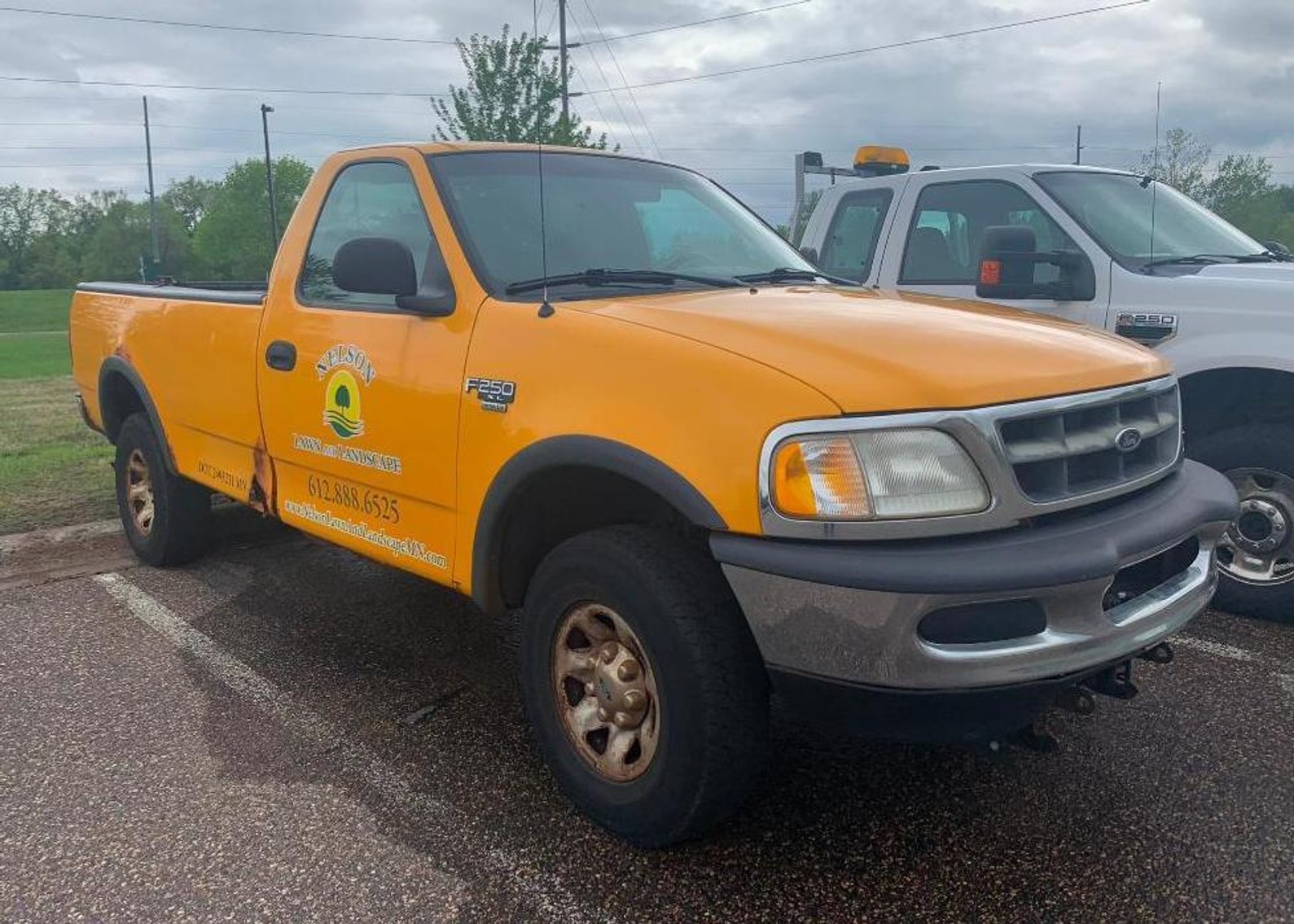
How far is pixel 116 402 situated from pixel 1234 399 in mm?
5444

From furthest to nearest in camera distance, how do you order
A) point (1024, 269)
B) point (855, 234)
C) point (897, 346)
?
point (855, 234)
point (1024, 269)
point (897, 346)

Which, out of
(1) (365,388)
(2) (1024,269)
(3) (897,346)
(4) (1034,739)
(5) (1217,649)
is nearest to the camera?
(3) (897,346)

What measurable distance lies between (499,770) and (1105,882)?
1.71 metres

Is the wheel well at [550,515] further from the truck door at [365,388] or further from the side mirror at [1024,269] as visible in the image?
the side mirror at [1024,269]

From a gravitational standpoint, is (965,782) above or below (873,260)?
below

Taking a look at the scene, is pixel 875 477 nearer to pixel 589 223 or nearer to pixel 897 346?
pixel 897 346

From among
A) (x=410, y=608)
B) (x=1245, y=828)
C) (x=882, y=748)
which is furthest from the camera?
(x=410, y=608)

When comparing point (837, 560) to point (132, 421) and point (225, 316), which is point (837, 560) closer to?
point (225, 316)

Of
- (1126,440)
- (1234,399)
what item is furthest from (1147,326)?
(1126,440)

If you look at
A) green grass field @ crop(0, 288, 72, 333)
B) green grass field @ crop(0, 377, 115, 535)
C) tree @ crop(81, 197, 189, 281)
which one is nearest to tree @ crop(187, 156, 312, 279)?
tree @ crop(81, 197, 189, 281)

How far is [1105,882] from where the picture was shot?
2674 millimetres

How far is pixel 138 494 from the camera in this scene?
5.58 m

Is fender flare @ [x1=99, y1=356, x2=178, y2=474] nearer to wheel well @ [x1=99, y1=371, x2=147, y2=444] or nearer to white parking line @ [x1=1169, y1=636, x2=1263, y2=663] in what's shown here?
wheel well @ [x1=99, y1=371, x2=147, y2=444]

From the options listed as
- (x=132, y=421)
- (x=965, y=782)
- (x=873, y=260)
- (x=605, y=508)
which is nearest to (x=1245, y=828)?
(x=965, y=782)
